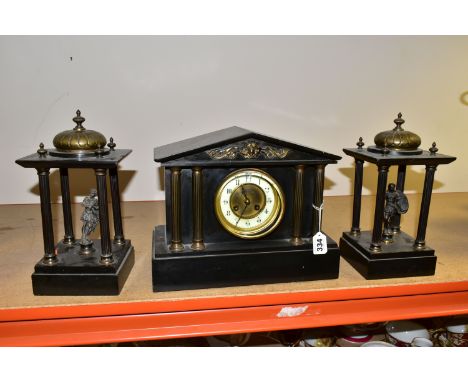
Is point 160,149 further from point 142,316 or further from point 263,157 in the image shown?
point 142,316

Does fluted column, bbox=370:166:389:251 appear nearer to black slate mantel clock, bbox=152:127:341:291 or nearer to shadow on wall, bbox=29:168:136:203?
black slate mantel clock, bbox=152:127:341:291

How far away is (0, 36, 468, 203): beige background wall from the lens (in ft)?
5.18

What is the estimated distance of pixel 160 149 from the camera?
1076mm

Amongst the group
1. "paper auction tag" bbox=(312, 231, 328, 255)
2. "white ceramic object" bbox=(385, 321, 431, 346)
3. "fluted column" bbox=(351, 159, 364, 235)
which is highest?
"fluted column" bbox=(351, 159, 364, 235)

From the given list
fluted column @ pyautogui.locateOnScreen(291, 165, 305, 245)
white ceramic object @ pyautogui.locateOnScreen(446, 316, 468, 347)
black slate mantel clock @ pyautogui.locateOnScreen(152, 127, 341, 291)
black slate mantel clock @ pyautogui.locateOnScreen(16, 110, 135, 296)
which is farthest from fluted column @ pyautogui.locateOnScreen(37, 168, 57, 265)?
white ceramic object @ pyautogui.locateOnScreen(446, 316, 468, 347)

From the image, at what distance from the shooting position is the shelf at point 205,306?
92cm

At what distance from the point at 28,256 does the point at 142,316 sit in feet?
1.49

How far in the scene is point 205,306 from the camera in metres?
0.97

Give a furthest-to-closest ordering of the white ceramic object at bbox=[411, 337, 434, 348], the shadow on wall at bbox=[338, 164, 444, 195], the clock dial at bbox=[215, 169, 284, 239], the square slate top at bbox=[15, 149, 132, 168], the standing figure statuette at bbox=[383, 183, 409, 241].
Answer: the shadow on wall at bbox=[338, 164, 444, 195] < the white ceramic object at bbox=[411, 337, 434, 348] < the standing figure statuette at bbox=[383, 183, 409, 241] < the clock dial at bbox=[215, 169, 284, 239] < the square slate top at bbox=[15, 149, 132, 168]

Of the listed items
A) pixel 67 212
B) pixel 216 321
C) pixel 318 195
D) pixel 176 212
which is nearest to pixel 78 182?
pixel 67 212

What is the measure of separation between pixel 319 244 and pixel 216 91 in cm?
91

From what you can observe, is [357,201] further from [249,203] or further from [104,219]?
[104,219]

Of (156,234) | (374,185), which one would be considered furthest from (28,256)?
(374,185)

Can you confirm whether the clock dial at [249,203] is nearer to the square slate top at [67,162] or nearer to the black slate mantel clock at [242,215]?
the black slate mantel clock at [242,215]
